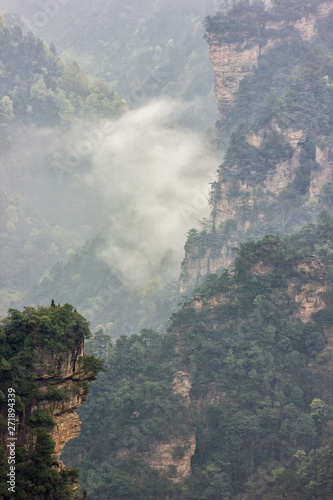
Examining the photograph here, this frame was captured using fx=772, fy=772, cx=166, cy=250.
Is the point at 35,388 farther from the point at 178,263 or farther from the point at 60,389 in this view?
the point at 178,263

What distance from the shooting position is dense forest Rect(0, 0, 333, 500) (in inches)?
1699

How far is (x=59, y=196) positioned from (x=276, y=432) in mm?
104398

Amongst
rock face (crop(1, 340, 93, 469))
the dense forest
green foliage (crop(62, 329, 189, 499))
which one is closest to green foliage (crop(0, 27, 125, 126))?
the dense forest

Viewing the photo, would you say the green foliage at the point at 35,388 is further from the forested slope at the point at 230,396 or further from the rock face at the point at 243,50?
the rock face at the point at 243,50

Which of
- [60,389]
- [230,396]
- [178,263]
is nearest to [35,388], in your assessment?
[60,389]

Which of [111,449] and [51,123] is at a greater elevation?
[51,123]

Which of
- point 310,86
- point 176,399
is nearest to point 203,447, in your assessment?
point 176,399

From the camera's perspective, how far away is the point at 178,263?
99.0m

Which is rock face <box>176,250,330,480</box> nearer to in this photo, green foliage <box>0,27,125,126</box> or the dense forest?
the dense forest

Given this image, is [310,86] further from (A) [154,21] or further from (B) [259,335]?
(A) [154,21]

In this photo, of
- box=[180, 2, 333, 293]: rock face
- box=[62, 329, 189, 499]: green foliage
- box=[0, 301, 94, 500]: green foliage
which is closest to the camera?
box=[0, 301, 94, 500]: green foliage

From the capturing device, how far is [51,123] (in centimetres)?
14512

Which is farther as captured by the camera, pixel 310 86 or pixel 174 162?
pixel 174 162

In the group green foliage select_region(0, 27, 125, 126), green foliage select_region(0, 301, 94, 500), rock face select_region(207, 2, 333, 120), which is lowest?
green foliage select_region(0, 301, 94, 500)
